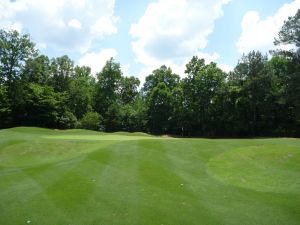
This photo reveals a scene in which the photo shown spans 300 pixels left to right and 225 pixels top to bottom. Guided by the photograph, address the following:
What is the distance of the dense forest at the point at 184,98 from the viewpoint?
51.8 meters

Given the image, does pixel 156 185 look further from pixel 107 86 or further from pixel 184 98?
pixel 107 86

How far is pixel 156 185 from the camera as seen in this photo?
12469 mm

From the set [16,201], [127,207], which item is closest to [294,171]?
[127,207]

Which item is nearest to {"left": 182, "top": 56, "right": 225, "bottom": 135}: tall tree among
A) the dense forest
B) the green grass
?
the dense forest

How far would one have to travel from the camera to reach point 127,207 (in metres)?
10.0

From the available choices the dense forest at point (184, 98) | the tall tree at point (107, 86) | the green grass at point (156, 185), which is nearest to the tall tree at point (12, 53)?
the dense forest at point (184, 98)

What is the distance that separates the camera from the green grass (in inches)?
373

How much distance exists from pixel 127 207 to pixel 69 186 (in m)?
3.16

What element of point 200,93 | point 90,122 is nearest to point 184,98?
point 200,93

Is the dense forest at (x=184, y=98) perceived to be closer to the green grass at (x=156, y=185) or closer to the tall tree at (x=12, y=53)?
the tall tree at (x=12, y=53)

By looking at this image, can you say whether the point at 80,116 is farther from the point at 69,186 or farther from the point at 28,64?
the point at 69,186

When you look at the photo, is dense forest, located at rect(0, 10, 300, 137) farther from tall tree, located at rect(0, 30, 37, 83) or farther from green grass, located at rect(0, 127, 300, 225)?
green grass, located at rect(0, 127, 300, 225)

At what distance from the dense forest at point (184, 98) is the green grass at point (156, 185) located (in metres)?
30.3

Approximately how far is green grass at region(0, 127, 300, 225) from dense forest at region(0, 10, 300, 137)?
3030cm
